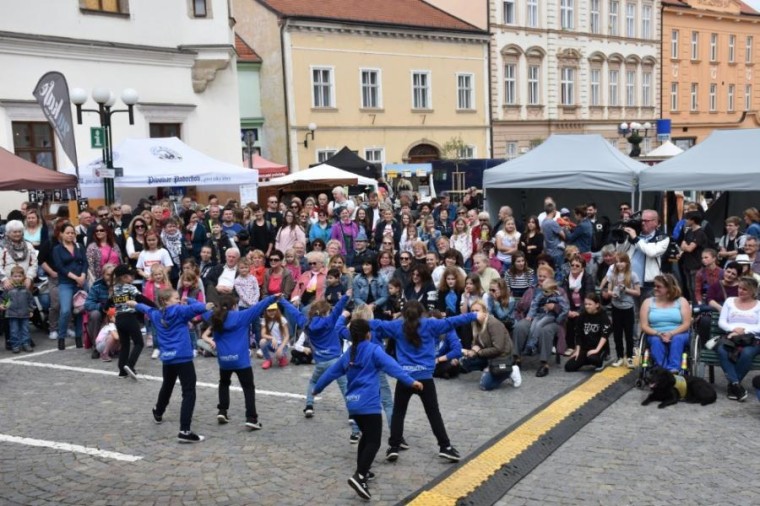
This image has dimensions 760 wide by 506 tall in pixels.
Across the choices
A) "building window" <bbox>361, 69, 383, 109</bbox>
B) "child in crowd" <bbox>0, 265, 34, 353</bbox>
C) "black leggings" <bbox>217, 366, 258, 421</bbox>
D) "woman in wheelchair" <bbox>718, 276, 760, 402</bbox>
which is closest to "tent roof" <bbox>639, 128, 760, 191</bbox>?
"woman in wheelchair" <bbox>718, 276, 760, 402</bbox>

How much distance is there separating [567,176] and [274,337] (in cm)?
742

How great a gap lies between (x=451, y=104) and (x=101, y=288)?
29.0m

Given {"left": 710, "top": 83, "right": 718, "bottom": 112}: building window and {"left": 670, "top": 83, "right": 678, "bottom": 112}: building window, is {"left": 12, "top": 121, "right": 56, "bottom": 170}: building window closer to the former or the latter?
{"left": 670, "top": 83, "right": 678, "bottom": 112}: building window

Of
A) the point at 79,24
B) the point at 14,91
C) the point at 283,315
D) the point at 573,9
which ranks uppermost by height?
the point at 573,9

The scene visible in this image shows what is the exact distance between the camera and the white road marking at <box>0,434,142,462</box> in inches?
293

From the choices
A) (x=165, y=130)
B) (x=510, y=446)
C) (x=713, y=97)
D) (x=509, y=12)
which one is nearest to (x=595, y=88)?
(x=509, y=12)

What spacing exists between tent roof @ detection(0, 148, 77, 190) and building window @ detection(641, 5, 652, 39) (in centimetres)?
4093

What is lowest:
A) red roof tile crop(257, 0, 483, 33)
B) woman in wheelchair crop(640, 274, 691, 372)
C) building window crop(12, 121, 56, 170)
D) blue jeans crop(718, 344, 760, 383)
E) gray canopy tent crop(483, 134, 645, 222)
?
blue jeans crop(718, 344, 760, 383)

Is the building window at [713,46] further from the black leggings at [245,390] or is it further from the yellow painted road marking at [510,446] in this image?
the black leggings at [245,390]

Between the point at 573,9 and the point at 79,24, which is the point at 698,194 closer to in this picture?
the point at 79,24

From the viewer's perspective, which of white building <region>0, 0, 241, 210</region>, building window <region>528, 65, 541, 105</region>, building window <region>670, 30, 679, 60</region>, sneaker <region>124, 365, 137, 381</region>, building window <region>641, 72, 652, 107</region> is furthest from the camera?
building window <region>670, 30, 679, 60</region>

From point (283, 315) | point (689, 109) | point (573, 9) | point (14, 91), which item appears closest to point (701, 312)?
point (283, 315)

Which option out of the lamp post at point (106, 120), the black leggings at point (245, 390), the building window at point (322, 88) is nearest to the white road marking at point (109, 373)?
the black leggings at point (245, 390)

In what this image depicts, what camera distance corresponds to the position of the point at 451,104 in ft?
127
